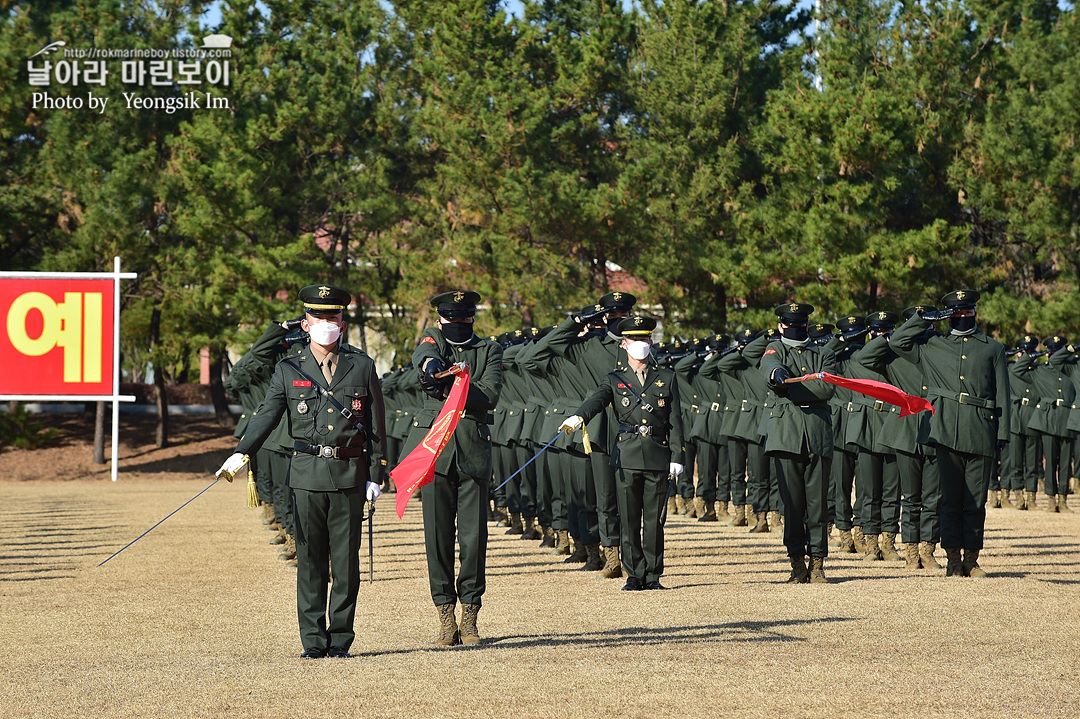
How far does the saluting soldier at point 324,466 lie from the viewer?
26.1 ft

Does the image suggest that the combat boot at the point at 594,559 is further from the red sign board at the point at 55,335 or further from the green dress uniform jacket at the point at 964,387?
the red sign board at the point at 55,335

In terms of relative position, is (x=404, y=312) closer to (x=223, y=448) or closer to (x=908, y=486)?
(x=223, y=448)

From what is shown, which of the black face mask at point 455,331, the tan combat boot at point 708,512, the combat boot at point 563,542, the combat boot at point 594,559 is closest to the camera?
the black face mask at point 455,331

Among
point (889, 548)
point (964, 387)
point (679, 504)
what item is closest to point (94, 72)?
point (679, 504)

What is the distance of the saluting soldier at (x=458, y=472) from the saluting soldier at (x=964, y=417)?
15.5 ft

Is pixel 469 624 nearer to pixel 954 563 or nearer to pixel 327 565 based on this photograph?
pixel 327 565

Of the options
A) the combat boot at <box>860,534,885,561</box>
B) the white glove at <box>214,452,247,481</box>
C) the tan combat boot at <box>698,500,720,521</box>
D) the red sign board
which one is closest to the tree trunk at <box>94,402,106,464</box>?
the red sign board

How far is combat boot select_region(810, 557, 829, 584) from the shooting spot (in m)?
11.3

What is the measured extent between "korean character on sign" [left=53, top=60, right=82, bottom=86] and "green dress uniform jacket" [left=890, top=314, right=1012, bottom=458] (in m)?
26.9

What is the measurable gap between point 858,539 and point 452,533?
6.85 meters

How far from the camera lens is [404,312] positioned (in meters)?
38.2

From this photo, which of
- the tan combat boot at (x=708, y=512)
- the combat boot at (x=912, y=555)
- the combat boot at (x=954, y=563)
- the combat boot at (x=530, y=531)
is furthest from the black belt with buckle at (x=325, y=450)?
the tan combat boot at (x=708, y=512)

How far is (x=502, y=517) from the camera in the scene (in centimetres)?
1912

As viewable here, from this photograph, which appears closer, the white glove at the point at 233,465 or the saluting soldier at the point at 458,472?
the white glove at the point at 233,465
